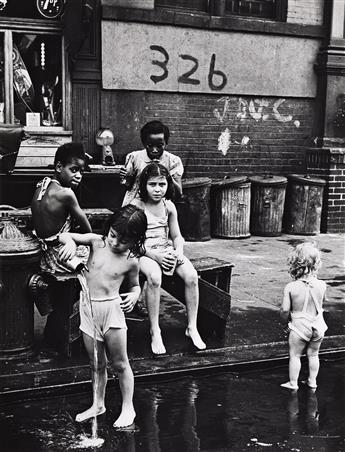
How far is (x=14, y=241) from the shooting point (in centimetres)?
497

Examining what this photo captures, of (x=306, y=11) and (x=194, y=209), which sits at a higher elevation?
(x=306, y=11)

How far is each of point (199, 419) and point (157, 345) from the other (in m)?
1.08

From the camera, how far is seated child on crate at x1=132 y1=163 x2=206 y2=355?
520 cm

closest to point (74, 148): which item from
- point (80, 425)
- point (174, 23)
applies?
point (80, 425)

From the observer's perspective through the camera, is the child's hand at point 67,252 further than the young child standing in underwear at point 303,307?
No

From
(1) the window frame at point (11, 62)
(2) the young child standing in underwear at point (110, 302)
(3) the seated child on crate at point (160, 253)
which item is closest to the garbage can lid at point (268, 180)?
(1) the window frame at point (11, 62)

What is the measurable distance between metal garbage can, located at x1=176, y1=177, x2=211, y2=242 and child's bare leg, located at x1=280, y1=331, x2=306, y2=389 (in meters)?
5.47

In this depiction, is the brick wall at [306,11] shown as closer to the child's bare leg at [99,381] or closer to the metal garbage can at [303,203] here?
the metal garbage can at [303,203]

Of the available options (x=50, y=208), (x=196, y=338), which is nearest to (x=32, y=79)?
(x=50, y=208)

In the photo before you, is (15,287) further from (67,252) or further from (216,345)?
(216,345)

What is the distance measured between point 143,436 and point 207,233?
659cm

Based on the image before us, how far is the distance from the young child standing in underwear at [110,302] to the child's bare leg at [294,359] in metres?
1.24

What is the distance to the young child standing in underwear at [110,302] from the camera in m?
4.13

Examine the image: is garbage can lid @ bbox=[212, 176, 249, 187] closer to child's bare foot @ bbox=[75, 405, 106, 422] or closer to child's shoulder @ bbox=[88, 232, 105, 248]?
child's shoulder @ bbox=[88, 232, 105, 248]
